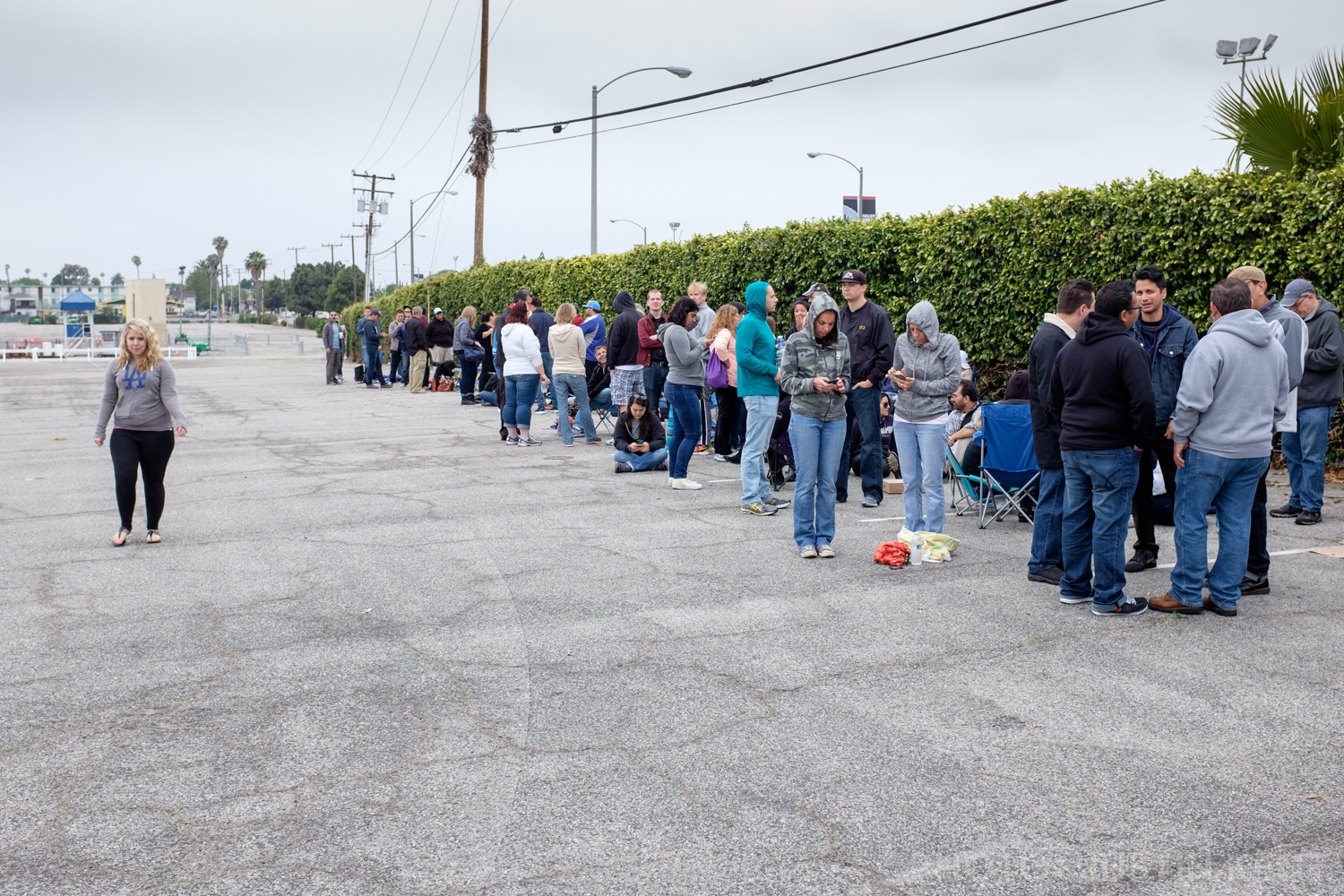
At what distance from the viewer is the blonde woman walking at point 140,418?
27.9ft

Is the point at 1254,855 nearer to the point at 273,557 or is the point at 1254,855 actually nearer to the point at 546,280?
the point at 273,557

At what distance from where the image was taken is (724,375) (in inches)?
468

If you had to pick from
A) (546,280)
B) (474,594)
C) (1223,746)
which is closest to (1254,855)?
(1223,746)

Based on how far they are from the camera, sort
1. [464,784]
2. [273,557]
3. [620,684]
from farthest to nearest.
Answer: [273,557] → [620,684] → [464,784]

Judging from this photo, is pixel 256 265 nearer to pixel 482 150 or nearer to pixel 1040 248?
pixel 482 150

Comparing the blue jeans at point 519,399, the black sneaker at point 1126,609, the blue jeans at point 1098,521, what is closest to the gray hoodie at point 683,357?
the blue jeans at point 519,399

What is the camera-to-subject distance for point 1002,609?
6.52 meters

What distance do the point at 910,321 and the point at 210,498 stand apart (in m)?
6.86

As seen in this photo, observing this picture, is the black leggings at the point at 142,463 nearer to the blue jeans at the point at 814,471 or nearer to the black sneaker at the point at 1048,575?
the blue jeans at the point at 814,471

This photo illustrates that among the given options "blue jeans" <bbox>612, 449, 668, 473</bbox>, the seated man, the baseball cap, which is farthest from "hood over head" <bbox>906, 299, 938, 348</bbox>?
"blue jeans" <bbox>612, 449, 668, 473</bbox>

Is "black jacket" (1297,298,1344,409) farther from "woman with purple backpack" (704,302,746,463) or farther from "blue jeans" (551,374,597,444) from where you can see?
"blue jeans" (551,374,597,444)

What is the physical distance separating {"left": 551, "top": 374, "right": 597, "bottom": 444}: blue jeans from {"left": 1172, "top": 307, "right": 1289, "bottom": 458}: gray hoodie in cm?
920

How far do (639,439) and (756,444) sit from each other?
3.07m

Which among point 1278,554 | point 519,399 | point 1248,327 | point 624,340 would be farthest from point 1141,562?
point 519,399
